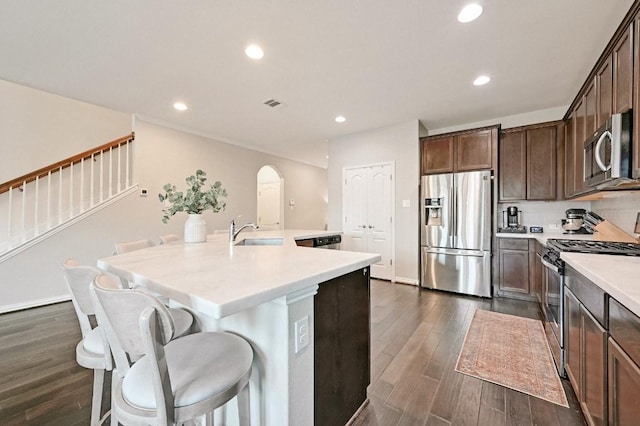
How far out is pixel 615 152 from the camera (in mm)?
1651

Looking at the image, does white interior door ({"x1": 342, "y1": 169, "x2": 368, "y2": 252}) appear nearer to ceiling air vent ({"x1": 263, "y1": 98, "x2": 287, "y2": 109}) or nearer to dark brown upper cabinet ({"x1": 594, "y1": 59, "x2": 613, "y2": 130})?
ceiling air vent ({"x1": 263, "y1": 98, "x2": 287, "y2": 109})

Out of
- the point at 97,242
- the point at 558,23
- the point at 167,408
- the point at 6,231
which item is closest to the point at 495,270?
the point at 558,23

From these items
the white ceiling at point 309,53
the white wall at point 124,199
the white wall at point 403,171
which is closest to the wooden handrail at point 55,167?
the white wall at point 124,199

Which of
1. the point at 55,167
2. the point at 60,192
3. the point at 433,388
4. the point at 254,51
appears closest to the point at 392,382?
the point at 433,388

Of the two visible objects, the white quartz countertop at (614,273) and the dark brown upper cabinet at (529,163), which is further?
the dark brown upper cabinet at (529,163)

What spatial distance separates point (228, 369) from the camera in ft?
2.95

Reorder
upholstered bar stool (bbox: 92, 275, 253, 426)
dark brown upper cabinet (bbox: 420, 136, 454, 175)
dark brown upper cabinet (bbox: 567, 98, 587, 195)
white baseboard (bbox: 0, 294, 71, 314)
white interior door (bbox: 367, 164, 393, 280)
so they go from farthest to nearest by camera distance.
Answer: white interior door (bbox: 367, 164, 393, 280)
dark brown upper cabinet (bbox: 420, 136, 454, 175)
white baseboard (bbox: 0, 294, 71, 314)
dark brown upper cabinet (bbox: 567, 98, 587, 195)
upholstered bar stool (bbox: 92, 275, 253, 426)

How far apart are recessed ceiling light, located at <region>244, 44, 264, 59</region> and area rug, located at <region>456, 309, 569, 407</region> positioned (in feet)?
10.4

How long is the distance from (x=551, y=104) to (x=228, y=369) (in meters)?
4.93

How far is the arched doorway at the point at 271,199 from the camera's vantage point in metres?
6.89

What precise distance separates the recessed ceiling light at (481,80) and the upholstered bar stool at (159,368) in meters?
3.46

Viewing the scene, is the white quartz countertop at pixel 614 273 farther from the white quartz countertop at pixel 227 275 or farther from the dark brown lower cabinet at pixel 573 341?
the white quartz countertop at pixel 227 275

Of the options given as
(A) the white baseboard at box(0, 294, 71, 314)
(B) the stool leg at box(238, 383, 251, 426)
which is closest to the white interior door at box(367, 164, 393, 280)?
(B) the stool leg at box(238, 383, 251, 426)

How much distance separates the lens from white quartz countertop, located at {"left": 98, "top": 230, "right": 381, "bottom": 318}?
785mm
